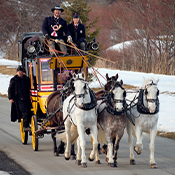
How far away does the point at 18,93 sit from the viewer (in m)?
9.24

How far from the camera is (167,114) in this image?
480 inches

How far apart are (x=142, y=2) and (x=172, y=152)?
1525 cm

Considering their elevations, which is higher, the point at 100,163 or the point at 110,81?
the point at 110,81

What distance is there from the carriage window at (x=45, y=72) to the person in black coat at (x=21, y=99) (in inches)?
26.5

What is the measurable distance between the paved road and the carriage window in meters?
1.70

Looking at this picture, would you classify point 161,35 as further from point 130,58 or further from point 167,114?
point 167,114

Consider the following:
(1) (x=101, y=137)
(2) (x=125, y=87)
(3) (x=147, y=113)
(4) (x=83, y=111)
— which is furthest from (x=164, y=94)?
(4) (x=83, y=111)

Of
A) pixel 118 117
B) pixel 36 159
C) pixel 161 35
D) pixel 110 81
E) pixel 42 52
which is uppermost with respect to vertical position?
pixel 161 35

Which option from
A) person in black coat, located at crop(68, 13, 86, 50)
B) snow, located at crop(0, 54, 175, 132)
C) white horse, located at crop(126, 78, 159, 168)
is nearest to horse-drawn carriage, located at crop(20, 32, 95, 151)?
person in black coat, located at crop(68, 13, 86, 50)

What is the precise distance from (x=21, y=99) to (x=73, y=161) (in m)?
2.40

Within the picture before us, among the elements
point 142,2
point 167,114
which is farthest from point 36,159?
point 142,2

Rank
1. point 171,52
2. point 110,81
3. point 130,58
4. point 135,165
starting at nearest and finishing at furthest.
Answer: point 135,165
point 110,81
point 171,52
point 130,58

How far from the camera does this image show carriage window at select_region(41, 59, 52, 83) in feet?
29.1

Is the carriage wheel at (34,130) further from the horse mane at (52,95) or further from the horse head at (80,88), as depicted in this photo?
the horse head at (80,88)
